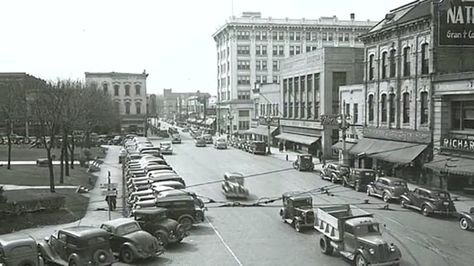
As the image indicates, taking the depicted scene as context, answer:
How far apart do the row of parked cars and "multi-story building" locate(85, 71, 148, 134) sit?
304 ft

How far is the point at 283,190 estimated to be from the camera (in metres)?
37.1

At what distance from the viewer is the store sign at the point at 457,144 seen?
3375 centimetres

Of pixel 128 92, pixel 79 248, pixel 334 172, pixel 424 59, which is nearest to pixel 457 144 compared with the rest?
pixel 424 59

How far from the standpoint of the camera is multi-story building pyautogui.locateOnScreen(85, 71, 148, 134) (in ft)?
420

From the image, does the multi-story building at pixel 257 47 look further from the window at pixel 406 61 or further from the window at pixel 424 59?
the window at pixel 424 59

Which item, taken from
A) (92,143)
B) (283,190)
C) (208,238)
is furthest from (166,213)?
(92,143)

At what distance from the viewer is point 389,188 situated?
105ft

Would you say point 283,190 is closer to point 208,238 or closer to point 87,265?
point 208,238

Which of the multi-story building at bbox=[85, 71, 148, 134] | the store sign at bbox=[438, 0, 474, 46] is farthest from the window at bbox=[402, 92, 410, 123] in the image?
the multi-story building at bbox=[85, 71, 148, 134]

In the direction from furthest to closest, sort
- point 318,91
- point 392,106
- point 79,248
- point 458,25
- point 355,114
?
1. point 318,91
2. point 355,114
3. point 392,106
4. point 458,25
5. point 79,248

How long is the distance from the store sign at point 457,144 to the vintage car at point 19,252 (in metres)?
28.1

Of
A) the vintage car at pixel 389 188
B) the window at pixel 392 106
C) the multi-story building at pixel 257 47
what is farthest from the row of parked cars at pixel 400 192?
the multi-story building at pixel 257 47

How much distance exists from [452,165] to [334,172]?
10000 millimetres

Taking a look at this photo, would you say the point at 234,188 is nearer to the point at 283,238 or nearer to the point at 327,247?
the point at 283,238
